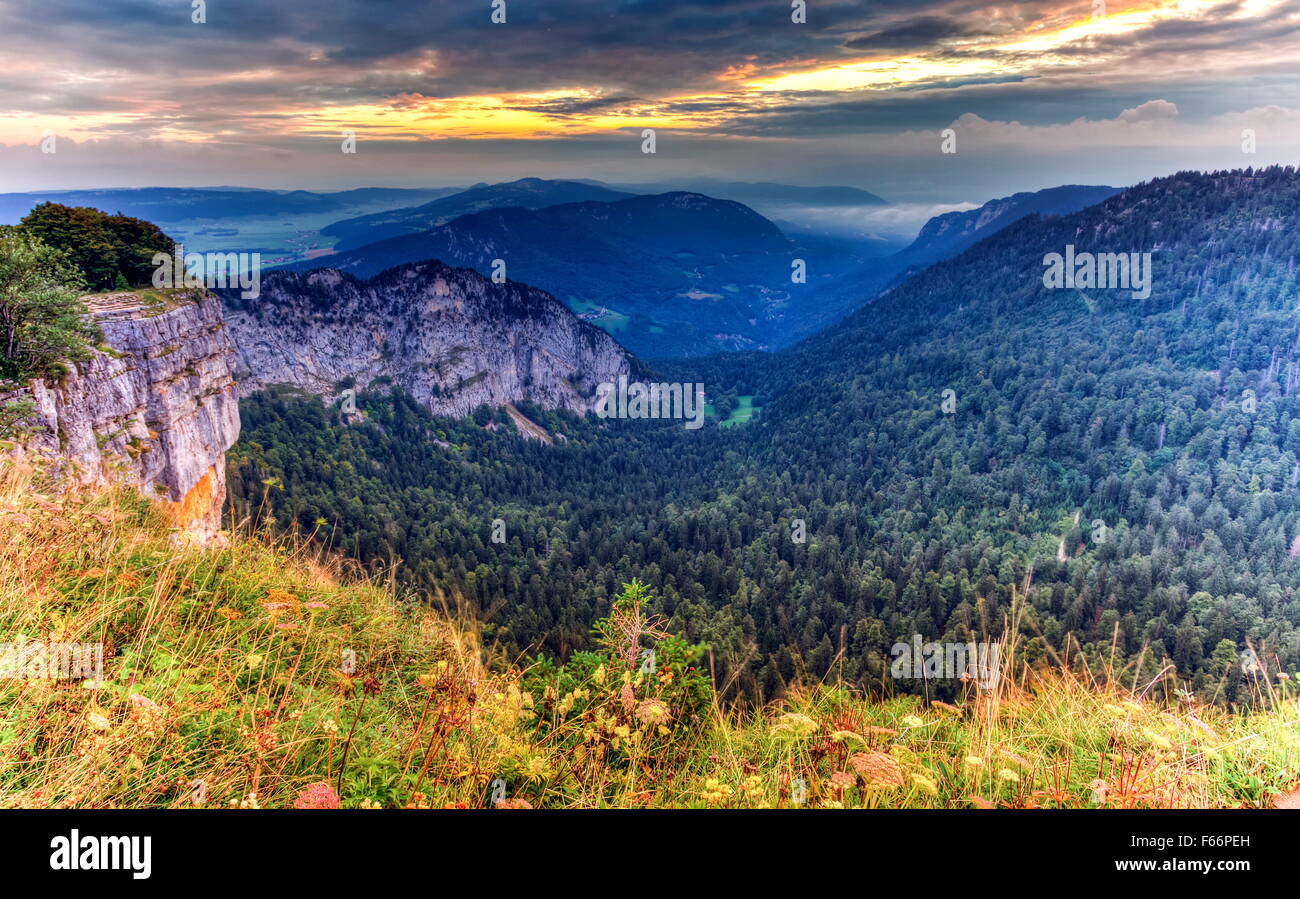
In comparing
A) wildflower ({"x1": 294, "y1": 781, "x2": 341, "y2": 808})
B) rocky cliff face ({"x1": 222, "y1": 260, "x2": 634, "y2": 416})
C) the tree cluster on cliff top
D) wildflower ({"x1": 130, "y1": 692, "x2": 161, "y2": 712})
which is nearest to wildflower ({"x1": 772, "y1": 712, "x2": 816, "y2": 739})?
wildflower ({"x1": 294, "y1": 781, "x2": 341, "y2": 808})

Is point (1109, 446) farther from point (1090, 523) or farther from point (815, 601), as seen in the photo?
point (815, 601)

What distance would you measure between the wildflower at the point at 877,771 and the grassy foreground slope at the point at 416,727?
2 cm

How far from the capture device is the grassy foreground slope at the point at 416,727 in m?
4.61

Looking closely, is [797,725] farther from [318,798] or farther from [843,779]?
[318,798]

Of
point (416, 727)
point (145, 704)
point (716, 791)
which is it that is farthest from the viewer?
point (416, 727)

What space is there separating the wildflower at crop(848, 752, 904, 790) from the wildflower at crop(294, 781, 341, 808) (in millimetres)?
3657

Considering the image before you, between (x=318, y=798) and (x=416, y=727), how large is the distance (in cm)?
226

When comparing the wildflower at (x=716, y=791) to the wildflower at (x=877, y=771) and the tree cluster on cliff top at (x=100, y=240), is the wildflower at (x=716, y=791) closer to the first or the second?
the wildflower at (x=877, y=771)

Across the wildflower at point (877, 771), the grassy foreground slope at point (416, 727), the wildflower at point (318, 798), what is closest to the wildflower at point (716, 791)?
the grassy foreground slope at point (416, 727)


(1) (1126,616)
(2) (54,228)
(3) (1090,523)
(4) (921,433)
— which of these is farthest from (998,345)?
(2) (54,228)

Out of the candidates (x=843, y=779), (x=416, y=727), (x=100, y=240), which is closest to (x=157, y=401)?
(x=100, y=240)

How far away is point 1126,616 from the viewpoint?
7094 cm

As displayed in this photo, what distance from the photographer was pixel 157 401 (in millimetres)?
33688
